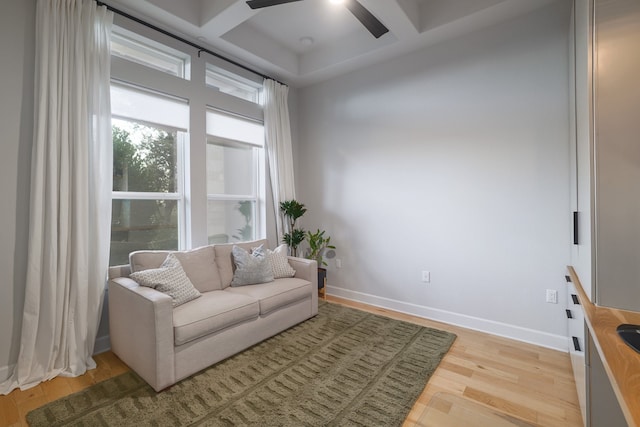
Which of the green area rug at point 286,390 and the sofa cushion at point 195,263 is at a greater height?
the sofa cushion at point 195,263

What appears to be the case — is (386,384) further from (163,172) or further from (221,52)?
(221,52)

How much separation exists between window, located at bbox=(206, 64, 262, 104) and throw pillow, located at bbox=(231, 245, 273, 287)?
6.69ft

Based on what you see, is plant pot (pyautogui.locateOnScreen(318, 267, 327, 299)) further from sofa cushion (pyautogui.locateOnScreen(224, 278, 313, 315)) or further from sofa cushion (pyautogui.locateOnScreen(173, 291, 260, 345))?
sofa cushion (pyautogui.locateOnScreen(173, 291, 260, 345))

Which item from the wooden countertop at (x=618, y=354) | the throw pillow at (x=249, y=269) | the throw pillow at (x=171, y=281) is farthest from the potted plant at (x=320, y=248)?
the wooden countertop at (x=618, y=354)

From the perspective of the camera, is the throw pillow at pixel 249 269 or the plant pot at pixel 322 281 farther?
the plant pot at pixel 322 281

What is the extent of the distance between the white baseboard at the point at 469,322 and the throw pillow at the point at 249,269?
1.39m

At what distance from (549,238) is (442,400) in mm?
1766

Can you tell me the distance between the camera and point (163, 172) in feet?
9.98

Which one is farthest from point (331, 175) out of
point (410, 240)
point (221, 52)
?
point (221, 52)

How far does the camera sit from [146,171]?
2.91m

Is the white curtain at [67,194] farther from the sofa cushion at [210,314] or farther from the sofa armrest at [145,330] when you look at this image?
the sofa cushion at [210,314]

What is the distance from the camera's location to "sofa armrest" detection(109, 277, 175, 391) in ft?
6.39

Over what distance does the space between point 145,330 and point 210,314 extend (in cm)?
43

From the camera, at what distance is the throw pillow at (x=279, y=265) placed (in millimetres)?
3205
